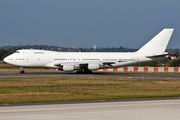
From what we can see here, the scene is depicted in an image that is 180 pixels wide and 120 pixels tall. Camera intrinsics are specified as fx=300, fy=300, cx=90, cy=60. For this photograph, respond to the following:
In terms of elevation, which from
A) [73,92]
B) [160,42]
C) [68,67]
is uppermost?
[160,42]

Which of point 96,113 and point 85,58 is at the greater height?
point 85,58

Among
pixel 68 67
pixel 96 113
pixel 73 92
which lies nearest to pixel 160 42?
pixel 68 67

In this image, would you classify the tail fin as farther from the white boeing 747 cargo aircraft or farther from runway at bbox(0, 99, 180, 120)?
runway at bbox(0, 99, 180, 120)

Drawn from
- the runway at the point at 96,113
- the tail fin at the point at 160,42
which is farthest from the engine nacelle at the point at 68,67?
the runway at the point at 96,113

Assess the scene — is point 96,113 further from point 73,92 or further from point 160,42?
point 160,42

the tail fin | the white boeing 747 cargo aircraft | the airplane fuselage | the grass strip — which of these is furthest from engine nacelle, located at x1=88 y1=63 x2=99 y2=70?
the grass strip

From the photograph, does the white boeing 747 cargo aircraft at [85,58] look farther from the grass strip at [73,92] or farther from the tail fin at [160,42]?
the grass strip at [73,92]

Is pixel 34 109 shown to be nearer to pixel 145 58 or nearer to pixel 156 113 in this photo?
pixel 156 113

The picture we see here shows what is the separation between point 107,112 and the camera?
52.0ft

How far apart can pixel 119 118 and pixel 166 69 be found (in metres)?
64.4

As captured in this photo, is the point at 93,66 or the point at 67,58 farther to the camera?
the point at 67,58

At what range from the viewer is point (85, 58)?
191ft

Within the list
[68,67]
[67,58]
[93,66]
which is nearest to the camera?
[68,67]

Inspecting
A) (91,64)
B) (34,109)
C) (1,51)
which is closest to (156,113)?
(34,109)
